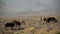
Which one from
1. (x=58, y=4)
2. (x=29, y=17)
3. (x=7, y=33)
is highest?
(x=58, y=4)

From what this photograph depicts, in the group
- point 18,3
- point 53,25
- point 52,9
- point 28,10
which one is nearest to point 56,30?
point 53,25

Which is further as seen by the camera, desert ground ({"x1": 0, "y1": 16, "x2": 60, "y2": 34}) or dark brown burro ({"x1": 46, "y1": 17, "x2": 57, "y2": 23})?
dark brown burro ({"x1": 46, "y1": 17, "x2": 57, "y2": 23})

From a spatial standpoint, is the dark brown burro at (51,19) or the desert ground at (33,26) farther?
the dark brown burro at (51,19)

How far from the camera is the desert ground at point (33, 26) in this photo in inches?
174

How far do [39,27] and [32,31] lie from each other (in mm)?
191

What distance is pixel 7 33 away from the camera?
4.39 m

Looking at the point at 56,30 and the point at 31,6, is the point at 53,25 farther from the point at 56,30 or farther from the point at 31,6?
the point at 31,6

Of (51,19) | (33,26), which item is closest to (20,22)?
(33,26)

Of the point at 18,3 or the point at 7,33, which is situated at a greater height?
the point at 18,3

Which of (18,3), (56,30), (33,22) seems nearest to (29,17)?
(33,22)

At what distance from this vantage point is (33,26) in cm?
447

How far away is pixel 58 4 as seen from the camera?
4617 mm

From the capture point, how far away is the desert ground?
14.5ft

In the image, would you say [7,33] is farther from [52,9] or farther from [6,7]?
[52,9]
